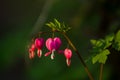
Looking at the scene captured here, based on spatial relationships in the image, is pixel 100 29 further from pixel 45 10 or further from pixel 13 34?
pixel 13 34

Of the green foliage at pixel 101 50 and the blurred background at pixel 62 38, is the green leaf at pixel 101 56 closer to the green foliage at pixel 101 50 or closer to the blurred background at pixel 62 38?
the green foliage at pixel 101 50

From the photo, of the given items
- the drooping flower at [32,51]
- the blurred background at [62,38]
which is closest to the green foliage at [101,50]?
the drooping flower at [32,51]

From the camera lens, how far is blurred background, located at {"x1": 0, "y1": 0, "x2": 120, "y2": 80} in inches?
181

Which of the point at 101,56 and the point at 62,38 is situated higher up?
the point at 62,38

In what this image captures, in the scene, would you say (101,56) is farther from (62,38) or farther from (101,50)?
(62,38)

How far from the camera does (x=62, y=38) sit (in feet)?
18.5

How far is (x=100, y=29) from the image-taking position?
15.5ft

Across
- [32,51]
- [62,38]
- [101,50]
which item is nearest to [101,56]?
[101,50]

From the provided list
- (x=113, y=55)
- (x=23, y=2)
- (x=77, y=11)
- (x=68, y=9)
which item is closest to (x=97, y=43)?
(x=113, y=55)

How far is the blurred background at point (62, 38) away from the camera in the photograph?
459cm

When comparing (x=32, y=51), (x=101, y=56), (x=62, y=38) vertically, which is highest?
(x=62, y=38)

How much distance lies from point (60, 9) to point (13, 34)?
64 centimetres

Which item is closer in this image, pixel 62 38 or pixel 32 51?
pixel 32 51

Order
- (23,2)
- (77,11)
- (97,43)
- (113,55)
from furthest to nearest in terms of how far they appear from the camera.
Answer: (23,2) → (77,11) → (113,55) → (97,43)
